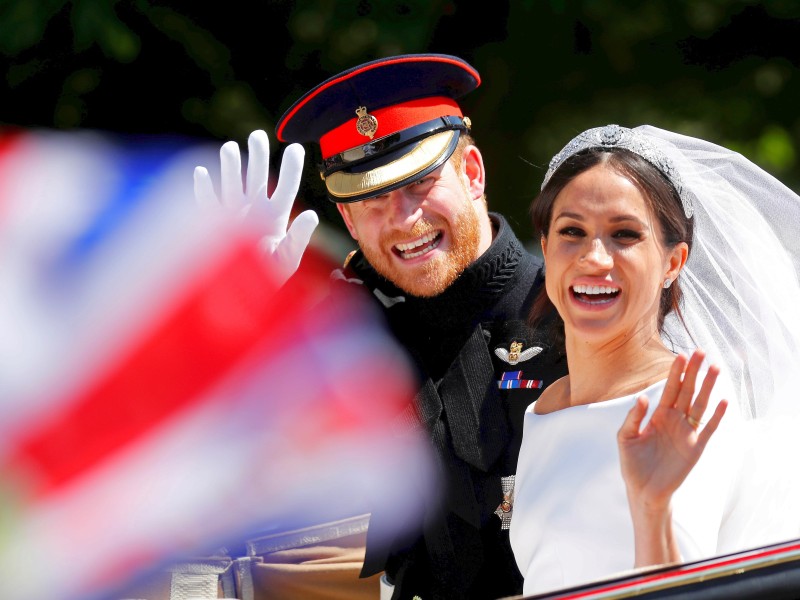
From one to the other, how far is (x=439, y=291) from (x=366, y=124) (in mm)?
324

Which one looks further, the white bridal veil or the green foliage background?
the green foliage background

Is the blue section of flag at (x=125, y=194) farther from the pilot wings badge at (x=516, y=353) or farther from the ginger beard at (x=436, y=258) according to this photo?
the pilot wings badge at (x=516, y=353)

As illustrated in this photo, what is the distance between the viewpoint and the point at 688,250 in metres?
1.45

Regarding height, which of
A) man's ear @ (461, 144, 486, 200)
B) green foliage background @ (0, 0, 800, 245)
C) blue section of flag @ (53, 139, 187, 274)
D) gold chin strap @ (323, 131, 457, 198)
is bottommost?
gold chin strap @ (323, 131, 457, 198)

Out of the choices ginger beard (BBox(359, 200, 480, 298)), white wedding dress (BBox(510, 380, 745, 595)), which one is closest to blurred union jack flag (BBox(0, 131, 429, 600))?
ginger beard (BBox(359, 200, 480, 298))

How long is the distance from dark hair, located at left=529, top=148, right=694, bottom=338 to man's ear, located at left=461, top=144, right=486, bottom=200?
1.81 feet

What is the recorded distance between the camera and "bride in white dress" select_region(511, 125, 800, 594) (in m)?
1.22

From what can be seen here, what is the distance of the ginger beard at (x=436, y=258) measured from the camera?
6.33ft

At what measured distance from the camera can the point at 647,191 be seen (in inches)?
54.2

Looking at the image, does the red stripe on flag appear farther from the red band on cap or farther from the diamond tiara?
the diamond tiara

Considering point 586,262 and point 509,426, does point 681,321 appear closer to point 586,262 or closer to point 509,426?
point 586,262

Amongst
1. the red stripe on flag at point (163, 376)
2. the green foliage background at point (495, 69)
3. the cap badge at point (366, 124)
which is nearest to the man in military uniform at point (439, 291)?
the cap badge at point (366, 124)

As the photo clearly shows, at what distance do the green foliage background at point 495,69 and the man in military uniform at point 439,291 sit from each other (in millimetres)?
567

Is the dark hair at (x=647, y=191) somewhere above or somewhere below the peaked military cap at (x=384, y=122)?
below
